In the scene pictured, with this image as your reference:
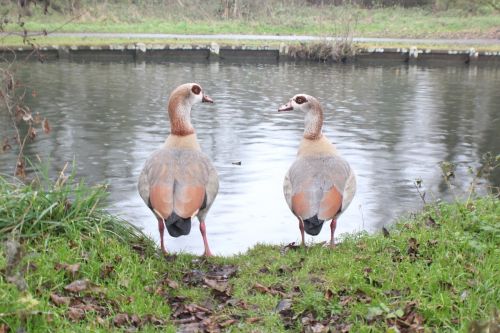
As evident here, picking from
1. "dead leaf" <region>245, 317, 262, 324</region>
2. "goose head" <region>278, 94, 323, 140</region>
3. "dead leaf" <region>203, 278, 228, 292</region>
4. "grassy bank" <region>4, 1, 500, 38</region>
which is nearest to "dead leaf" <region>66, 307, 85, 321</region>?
"dead leaf" <region>245, 317, 262, 324</region>

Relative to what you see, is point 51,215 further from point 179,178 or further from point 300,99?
point 300,99

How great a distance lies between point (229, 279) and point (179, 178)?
3.61 feet

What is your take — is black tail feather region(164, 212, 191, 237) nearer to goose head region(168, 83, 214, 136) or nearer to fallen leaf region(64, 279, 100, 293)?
fallen leaf region(64, 279, 100, 293)

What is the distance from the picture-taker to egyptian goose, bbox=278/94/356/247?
20.2ft

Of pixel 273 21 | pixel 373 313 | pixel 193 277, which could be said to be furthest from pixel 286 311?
pixel 273 21

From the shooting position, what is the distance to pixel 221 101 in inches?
776

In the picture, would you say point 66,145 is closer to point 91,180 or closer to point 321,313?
point 91,180

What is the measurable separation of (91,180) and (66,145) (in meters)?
2.82

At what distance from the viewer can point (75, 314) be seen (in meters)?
4.44

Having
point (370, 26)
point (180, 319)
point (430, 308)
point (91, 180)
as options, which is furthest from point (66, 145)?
point (370, 26)

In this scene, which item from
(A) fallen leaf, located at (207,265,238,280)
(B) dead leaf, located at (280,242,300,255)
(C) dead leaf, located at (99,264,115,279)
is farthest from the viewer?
(B) dead leaf, located at (280,242,300,255)

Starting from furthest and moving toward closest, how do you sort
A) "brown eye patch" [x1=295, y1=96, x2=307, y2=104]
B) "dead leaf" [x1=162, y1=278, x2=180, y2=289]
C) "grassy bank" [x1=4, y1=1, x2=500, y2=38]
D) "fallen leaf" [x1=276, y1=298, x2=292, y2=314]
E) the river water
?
"grassy bank" [x1=4, y1=1, x2=500, y2=38]
the river water
"brown eye patch" [x1=295, y1=96, x2=307, y2=104]
"dead leaf" [x1=162, y1=278, x2=180, y2=289]
"fallen leaf" [x1=276, y1=298, x2=292, y2=314]

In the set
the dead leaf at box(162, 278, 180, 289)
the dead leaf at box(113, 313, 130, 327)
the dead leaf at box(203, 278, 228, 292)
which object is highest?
the dead leaf at box(113, 313, 130, 327)

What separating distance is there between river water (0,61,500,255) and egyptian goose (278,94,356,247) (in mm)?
1356
